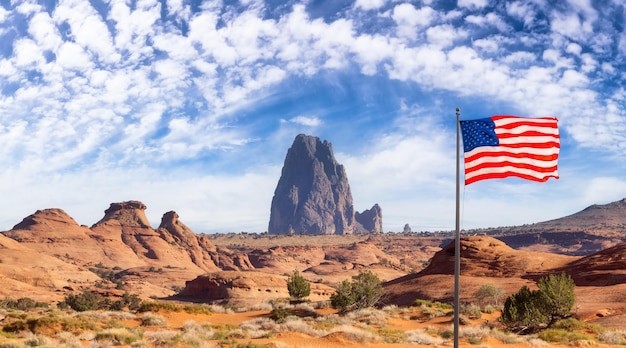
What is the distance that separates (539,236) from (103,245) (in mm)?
110670

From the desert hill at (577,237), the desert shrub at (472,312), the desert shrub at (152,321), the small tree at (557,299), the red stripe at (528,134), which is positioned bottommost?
the desert shrub at (152,321)

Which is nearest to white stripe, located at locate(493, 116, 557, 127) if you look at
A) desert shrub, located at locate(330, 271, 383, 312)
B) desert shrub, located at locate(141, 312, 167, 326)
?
desert shrub, located at locate(141, 312, 167, 326)

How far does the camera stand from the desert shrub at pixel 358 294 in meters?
38.9

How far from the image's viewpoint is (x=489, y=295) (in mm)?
40406

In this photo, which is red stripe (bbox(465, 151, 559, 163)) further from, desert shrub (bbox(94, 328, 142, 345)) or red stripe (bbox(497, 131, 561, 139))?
desert shrub (bbox(94, 328, 142, 345))

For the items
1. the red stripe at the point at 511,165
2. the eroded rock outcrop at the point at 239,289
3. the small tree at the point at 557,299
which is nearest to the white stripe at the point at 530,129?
the red stripe at the point at 511,165

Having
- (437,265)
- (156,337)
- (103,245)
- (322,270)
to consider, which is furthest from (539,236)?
(156,337)

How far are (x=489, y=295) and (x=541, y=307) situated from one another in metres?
13.0

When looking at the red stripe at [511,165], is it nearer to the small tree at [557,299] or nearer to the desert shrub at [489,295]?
the small tree at [557,299]

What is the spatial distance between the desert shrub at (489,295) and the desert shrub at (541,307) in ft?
38.5

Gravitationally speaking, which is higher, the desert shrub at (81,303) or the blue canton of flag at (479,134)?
the blue canton of flag at (479,134)

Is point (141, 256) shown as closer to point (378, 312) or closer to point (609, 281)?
point (378, 312)

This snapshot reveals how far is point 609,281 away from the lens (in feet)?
132

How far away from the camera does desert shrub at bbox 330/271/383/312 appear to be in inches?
1531
